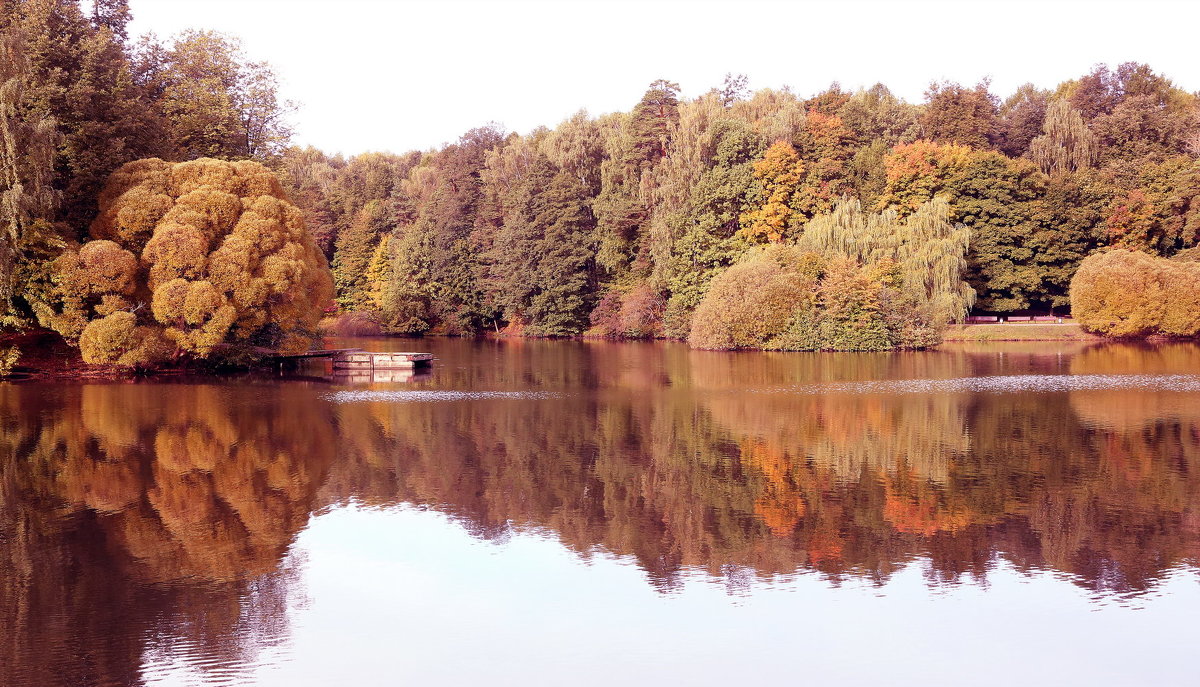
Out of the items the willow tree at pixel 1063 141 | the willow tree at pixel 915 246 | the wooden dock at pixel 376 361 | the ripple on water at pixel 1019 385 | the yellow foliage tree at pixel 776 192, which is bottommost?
the ripple on water at pixel 1019 385

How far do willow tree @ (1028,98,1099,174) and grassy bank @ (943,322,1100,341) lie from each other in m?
11.9

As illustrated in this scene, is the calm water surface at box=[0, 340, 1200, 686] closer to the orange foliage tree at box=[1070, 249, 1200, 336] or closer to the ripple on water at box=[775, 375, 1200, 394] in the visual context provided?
the ripple on water at box=[775, 375, 1200, 394]

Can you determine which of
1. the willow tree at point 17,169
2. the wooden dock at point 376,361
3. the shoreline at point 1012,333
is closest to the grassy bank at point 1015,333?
the shoreline at point 1012,333

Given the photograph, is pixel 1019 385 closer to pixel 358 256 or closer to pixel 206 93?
pixel 206 93

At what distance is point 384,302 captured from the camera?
72625 millimetres

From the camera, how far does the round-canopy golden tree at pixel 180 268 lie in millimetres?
32938

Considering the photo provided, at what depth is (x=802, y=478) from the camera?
1616cm

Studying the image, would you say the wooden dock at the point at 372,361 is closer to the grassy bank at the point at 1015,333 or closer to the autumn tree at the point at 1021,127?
the grassy bank at the point at 1015,333

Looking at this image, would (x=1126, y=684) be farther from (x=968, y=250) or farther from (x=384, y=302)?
(x=384, y=302)

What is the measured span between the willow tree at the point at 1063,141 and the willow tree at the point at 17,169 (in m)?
54.2

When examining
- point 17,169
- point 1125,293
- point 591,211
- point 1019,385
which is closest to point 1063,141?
point 1125,293

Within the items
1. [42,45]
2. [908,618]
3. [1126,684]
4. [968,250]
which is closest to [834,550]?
[908,618]

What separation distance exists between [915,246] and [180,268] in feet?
117

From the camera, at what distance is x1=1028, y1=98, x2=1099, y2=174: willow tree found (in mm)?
59094
